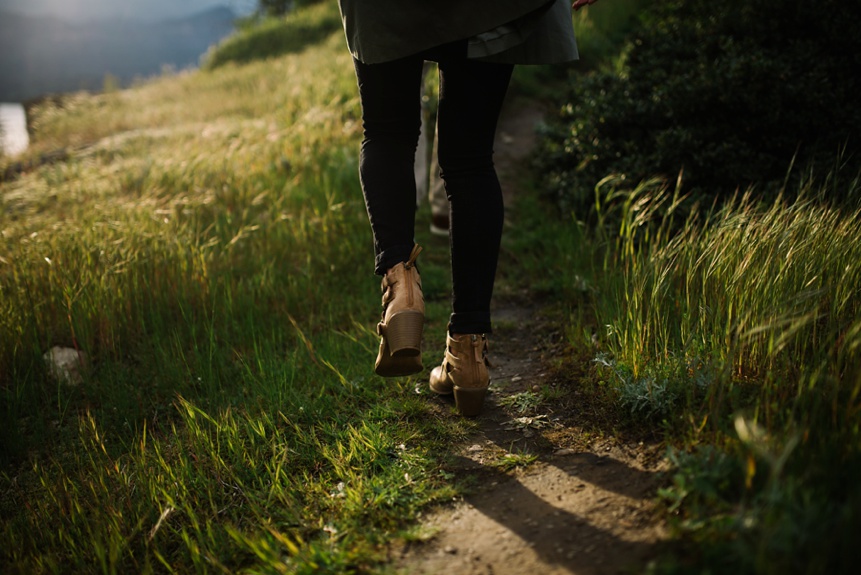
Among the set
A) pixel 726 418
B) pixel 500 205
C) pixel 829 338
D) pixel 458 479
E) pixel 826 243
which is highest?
pixel 500 205

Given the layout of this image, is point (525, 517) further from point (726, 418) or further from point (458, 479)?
point (726, 418)

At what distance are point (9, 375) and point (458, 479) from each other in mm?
2168

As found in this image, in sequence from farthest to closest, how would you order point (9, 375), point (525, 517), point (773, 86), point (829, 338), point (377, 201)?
point (773, 86)
point (9, 375)
point (377, 201)
point (829, 338)
point (525, 517)

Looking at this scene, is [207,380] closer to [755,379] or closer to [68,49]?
[755,379]

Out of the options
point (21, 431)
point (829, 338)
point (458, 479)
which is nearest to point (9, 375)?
point (21, 431)

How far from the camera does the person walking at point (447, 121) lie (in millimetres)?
1694

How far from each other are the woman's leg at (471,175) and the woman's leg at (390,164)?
104 mm

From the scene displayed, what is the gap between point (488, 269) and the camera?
192cm

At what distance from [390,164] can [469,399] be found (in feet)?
2.66

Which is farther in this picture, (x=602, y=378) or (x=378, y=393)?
(x=378, y=393)

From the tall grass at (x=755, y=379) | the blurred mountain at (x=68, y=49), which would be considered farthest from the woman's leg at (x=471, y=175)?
the blurred mountain at (x=68, y=49)

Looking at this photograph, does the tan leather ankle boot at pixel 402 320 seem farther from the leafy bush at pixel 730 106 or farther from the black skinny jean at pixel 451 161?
the leafy bush at pixel 730 106

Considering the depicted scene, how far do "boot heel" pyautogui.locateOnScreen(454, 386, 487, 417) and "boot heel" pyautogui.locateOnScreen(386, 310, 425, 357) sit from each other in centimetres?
29

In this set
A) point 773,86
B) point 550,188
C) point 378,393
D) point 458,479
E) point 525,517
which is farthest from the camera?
point 550,188
